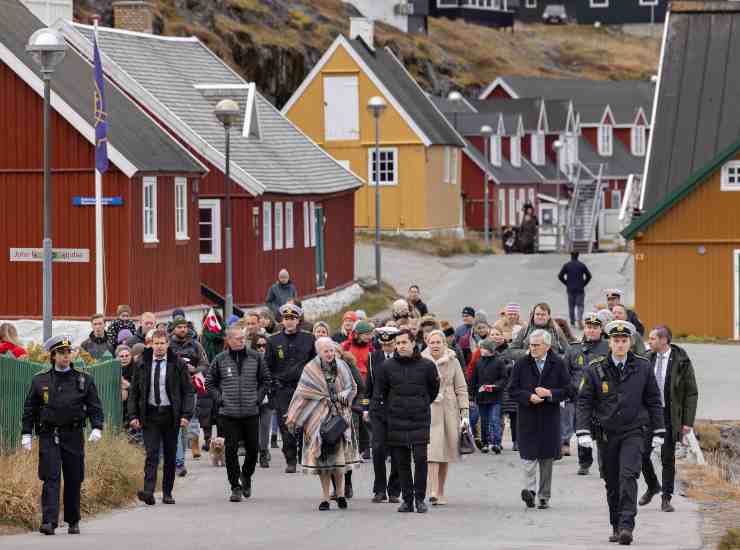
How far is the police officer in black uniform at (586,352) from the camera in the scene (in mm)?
19891

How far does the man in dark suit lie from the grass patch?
25.1 meters

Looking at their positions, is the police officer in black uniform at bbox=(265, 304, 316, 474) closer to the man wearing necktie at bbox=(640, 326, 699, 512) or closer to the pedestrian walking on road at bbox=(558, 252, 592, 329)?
the man wearing necktie at bbox=(640, 326, 699, 512)

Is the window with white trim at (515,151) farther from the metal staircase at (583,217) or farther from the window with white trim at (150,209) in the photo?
the window with white trim at (150,209)

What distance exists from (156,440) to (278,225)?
2480cm

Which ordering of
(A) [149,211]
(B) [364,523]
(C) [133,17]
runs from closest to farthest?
(B) [364,523] → (A) [149,211] → (C) [133,17]

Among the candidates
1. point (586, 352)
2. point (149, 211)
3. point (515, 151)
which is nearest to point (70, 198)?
point (149, 211)

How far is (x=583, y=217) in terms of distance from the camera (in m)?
70.3

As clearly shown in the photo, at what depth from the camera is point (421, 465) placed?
55.5 ft

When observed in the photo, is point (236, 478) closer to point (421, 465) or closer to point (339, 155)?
point (421, 465)

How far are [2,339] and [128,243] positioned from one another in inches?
503

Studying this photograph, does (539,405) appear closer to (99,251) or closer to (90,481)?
(90,481)

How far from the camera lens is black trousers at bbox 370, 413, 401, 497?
1728 centimetres

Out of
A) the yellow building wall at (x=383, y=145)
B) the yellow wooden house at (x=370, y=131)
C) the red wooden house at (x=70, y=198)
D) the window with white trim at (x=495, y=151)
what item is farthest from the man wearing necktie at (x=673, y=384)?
the window with white trim at (x=495, y=151)

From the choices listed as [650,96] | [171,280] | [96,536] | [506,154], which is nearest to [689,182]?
[171,280]
